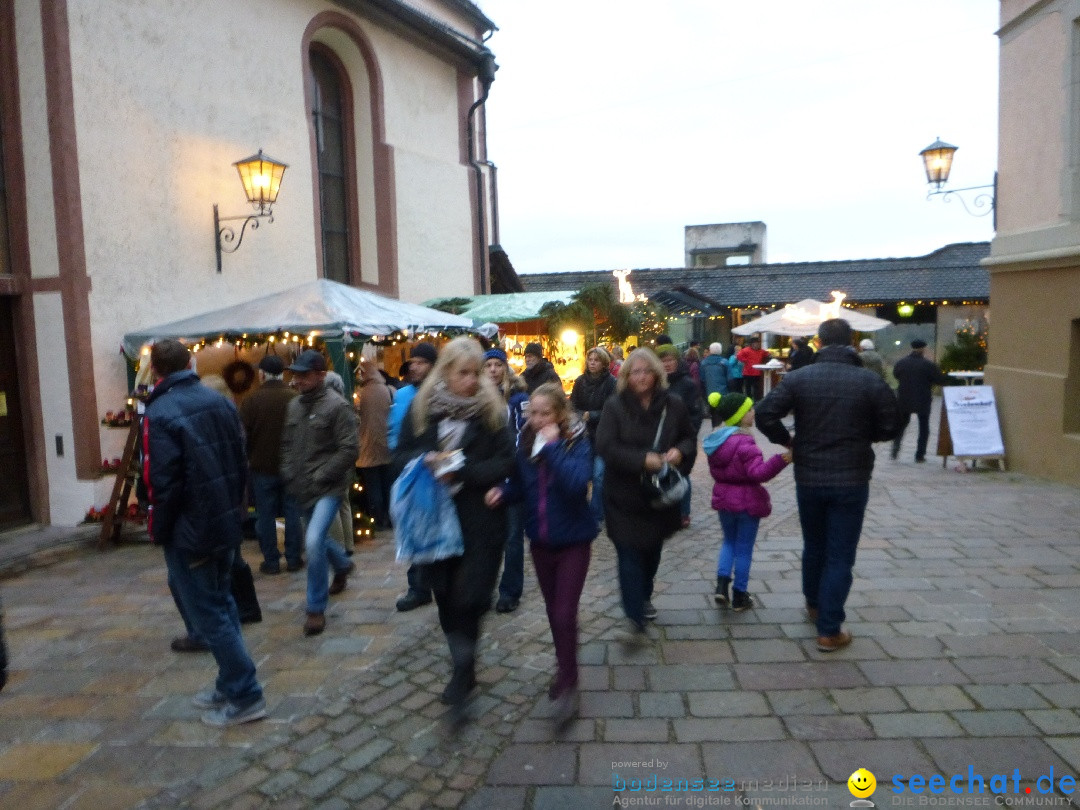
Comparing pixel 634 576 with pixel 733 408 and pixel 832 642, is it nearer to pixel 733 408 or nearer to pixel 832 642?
pixel 832 642

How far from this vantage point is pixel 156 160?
353 inches

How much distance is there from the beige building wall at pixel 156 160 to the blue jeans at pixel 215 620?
504 cm

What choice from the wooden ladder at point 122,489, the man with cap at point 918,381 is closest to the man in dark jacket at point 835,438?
the wooden ladder at point 122,489

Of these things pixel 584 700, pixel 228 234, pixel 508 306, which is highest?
pixel 228 234

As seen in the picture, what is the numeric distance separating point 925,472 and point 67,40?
11.0 meters

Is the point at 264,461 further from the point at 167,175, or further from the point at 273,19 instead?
the point at 273,19

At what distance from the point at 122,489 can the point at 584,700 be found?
223 inches

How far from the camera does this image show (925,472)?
11086mm

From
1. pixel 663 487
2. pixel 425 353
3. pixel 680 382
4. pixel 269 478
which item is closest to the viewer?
pixel 663 487

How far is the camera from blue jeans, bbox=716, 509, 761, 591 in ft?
17.6

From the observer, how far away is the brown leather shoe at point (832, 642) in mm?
4691

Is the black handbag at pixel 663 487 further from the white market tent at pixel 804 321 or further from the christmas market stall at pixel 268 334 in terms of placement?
the white market tent at pixel 804 321

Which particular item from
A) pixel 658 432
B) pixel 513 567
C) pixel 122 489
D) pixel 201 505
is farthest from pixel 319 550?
pixel 122 489

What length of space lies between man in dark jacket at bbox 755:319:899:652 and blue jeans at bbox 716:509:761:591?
1.97 feet
